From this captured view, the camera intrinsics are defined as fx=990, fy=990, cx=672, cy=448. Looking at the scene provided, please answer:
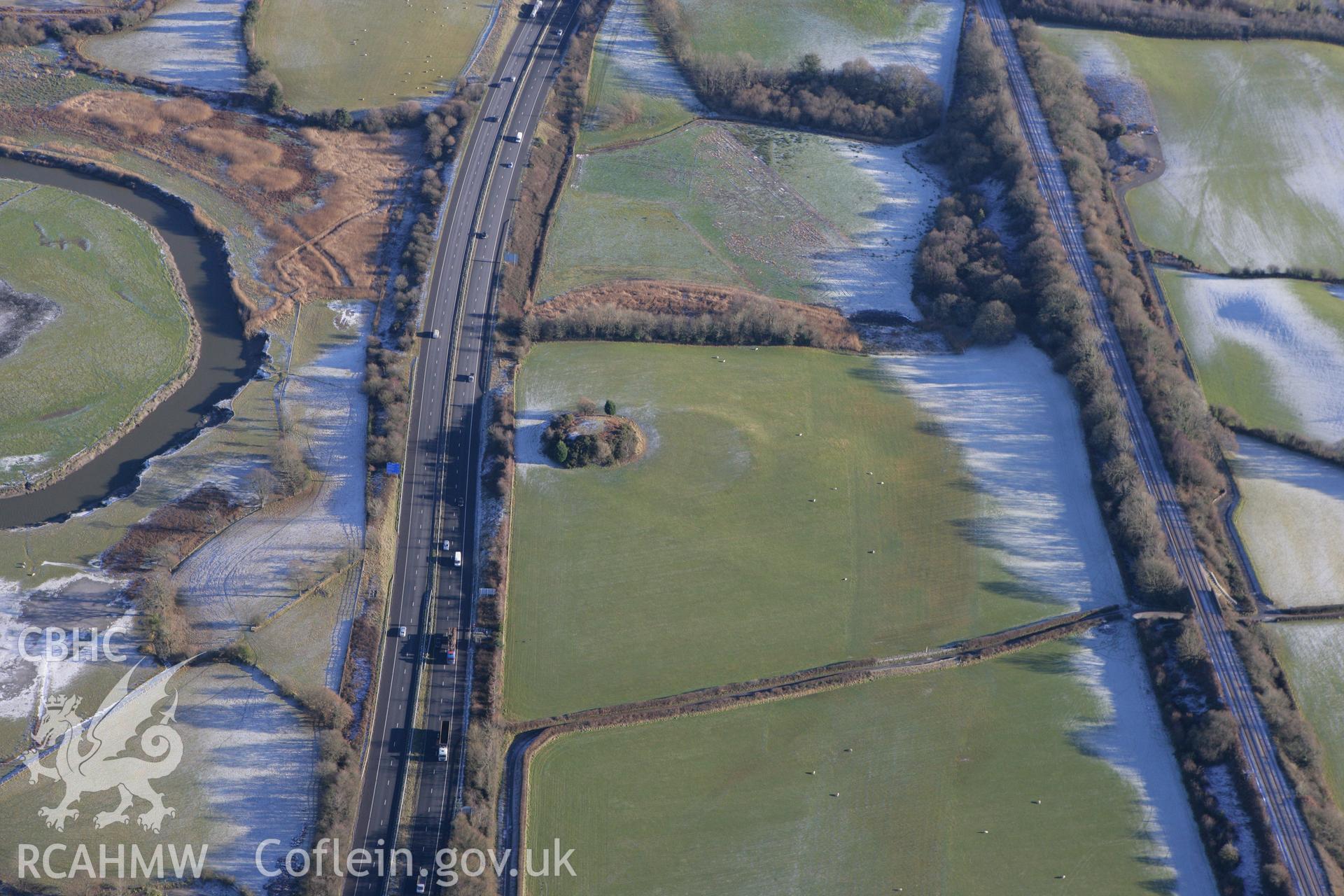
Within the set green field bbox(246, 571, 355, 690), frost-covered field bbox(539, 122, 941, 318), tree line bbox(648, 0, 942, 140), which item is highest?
tree line bbox(648, 0, 942, 140)

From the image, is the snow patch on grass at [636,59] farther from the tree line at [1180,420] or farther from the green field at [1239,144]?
the green field at [1239,144]

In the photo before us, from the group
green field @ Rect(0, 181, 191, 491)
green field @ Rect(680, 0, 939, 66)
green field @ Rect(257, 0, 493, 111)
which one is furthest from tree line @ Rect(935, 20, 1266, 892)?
green field @ Rect(0, 181, 191, 491)

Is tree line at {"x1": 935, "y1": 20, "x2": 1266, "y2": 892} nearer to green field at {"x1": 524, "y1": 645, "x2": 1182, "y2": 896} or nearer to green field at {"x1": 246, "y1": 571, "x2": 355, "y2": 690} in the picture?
green field at {"x1": 524, "y1": 645, "x2": 1182, "y2": 896}

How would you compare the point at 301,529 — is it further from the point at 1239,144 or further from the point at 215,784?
the point at 1239,144

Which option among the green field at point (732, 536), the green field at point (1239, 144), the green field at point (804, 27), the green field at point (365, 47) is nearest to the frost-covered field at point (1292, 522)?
the green field at point (732, 536)

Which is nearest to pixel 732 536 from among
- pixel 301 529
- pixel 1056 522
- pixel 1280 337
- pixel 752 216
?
pixel 1056 522
